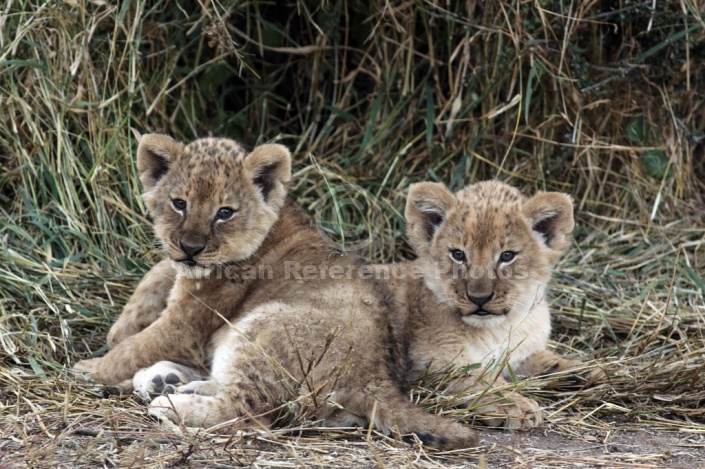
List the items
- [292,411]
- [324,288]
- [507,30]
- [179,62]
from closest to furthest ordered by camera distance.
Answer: [292,411] → [324,288] → [507,30] → [179,62]

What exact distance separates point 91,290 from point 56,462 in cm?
235

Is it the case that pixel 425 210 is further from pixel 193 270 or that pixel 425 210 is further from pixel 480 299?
pixel 193 270

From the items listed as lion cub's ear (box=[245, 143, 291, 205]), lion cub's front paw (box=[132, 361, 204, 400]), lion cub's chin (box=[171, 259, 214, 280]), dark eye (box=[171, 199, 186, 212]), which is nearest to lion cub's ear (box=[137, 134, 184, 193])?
dark eye (box=[171, 199, 186, 212])

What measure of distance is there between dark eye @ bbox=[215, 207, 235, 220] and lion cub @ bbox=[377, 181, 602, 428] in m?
1.03

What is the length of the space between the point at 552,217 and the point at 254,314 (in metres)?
1.79

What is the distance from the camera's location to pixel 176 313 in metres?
5.28

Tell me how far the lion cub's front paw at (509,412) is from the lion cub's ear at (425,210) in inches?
43.3

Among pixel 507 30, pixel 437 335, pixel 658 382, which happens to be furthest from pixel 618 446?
pixel 507 30

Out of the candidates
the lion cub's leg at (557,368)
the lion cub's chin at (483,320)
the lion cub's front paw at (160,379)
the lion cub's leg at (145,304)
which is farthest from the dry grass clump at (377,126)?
the lion cub's front paw at (160,379)

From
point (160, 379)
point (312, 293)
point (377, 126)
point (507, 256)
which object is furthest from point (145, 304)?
point (377, 126)

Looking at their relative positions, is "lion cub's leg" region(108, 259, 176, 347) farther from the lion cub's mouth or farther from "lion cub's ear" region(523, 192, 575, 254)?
"lion cub's ear" region(523, 192, 575, 254)

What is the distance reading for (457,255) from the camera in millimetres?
5410

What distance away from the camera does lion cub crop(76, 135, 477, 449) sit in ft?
14.9

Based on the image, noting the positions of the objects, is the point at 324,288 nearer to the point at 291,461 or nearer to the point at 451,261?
the point at 451,261
